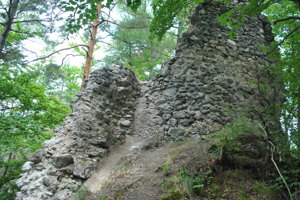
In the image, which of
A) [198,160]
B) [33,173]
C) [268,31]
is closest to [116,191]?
[198,160]

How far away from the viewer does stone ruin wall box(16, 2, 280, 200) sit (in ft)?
15.2

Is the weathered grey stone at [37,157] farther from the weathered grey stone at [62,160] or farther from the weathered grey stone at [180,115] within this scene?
the weathered grey stone at [180,115]

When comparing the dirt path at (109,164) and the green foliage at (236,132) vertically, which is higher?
the green foliage at (236,132)

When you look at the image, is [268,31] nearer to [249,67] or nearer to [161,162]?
[249,67]

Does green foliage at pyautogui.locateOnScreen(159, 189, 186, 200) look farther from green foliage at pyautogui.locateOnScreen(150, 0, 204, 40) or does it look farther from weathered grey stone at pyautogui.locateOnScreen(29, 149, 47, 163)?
green foliage at pyautogui.locateOnScreen(150, 0, 204, 40)

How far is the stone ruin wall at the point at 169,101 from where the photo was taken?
182 inches

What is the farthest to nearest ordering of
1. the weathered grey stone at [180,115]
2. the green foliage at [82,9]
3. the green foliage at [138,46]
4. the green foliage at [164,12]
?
the green foliage at [138,46] → the weathered grey stone at [180,115] → the green foliage at [164,12] → the green foliage at [82,9]

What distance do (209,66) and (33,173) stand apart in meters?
4.69

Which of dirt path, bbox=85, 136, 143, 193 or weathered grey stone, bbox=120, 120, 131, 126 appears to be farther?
weathered grey stone, bbox=120, 120, 131, 126

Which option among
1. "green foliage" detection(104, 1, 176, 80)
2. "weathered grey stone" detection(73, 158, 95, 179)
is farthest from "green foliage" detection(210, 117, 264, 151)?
"green foliage" detection(104, 1, 176, 80)

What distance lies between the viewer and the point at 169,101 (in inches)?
234

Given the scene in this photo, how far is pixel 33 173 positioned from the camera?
14.4ft

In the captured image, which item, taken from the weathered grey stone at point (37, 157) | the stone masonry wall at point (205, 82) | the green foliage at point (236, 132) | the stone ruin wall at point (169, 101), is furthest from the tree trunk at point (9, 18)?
the green foliage at point (236, 132)

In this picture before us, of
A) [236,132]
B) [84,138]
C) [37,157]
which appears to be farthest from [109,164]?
[236,132]
